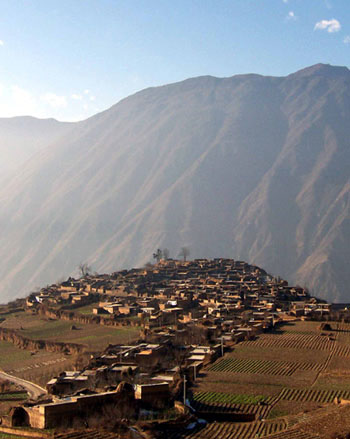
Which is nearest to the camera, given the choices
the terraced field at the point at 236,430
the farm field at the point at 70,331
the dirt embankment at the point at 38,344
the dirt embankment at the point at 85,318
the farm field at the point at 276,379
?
the terraced field at the point at 236,430

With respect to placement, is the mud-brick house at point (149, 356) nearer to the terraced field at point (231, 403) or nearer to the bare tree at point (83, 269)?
the terraced field at point (231, 403)

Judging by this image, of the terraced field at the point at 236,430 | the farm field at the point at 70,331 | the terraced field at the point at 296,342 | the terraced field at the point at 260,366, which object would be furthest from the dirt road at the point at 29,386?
the terraced field at the point at 236,430

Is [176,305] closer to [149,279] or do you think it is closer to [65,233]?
[149,279]

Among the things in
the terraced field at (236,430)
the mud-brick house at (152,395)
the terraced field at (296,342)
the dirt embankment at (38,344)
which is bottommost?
the dirt embankment at (38,344)

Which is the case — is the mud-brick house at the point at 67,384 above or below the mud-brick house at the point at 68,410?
below

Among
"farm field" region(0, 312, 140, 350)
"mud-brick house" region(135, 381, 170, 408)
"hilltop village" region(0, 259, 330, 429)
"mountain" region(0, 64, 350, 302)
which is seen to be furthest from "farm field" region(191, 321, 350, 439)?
"mountain" region(0, 64, 350, 302)

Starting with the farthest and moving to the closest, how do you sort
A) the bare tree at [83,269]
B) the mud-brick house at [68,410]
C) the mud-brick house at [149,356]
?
the bare tree at [83,269] → the mud-brick house at [149,356] → the mud-brick house at [68,410]
